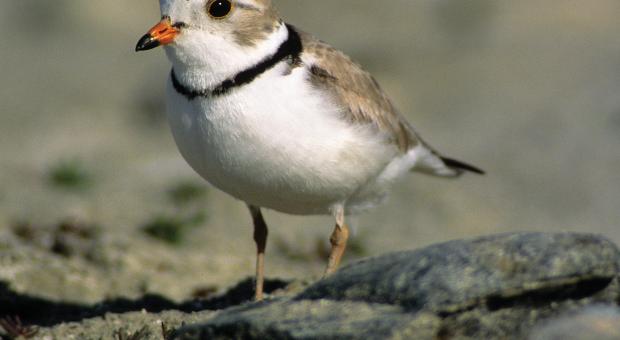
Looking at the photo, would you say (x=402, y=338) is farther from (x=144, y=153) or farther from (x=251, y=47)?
(x=144, y=153)

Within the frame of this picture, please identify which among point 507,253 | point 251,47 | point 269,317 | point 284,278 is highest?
point 251,47

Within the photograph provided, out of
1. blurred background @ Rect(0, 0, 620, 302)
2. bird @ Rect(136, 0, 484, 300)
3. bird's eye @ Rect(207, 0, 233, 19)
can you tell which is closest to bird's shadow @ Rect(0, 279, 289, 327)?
blurred background @ Rect(0, 0, 620, 302)

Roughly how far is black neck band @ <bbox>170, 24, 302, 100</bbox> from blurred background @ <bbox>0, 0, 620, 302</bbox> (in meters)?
1.54

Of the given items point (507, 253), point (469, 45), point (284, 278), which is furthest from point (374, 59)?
point (507, 253)

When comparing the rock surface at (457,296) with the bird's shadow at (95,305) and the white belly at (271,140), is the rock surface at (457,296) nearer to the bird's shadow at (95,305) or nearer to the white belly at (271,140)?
the white belly at (271,140)

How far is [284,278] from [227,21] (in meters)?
2.30

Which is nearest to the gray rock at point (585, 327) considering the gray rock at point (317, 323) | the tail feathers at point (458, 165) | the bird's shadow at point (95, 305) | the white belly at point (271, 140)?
the gray rock at point (317, 323)

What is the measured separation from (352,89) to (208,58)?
37.2 inches

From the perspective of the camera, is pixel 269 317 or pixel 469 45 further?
pixel 469 45

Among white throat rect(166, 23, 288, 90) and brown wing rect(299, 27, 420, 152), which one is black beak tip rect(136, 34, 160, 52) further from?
brown wing rect(299, 27, 420, 152)

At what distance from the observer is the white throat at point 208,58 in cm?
464

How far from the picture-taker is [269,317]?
3.64m

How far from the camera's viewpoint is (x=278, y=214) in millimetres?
8820

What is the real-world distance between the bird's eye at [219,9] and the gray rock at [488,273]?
5.36ft
